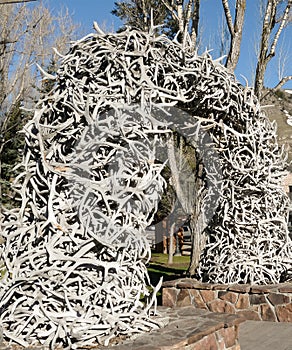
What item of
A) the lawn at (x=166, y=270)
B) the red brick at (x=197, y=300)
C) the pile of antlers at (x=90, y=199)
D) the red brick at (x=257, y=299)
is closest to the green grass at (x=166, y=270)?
the lawn at (x=166, y=270)

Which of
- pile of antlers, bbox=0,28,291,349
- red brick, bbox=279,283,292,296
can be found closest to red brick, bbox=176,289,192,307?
red brick, bbox=279,283,292,296

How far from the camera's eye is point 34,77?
1512 cm

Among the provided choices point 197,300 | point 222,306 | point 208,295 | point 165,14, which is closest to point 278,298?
point 222,306

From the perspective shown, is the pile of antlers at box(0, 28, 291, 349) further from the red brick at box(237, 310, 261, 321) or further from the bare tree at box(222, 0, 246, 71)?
the bare tree at box(222, 0, 246, 71)

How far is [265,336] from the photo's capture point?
496cm

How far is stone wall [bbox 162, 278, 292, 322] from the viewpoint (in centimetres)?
545

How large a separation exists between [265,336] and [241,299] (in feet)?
2.29

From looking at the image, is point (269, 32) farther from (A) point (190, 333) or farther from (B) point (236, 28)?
(A) point (190, 333)

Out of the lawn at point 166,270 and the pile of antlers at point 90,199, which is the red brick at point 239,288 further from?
the lawn at point 166,270

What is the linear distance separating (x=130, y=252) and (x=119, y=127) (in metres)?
0.99

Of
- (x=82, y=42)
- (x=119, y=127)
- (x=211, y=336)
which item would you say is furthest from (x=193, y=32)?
(x=211, y=336)

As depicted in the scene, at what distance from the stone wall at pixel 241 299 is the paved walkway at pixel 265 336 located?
0.13 meters

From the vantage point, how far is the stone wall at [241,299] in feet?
17.9

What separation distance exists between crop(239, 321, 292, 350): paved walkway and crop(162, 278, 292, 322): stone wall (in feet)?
0.41
